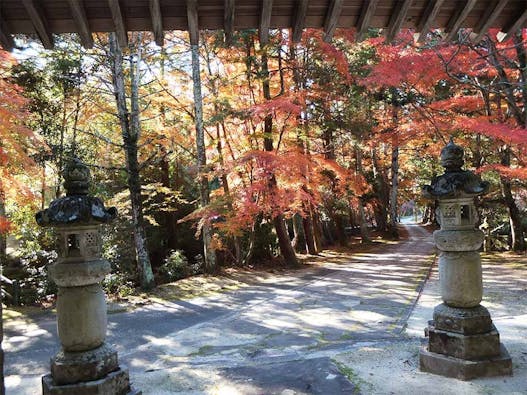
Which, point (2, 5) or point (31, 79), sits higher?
point (31, 79)

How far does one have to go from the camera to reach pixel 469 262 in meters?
4.38

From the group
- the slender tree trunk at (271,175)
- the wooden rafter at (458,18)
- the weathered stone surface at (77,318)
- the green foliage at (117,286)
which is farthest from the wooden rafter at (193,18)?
the slender tree trunk at (271,175)

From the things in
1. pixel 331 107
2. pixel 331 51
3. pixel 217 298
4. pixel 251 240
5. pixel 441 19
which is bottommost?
pixel 217 298

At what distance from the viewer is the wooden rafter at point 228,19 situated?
9.70 feet

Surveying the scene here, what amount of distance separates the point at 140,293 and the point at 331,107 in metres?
10.0

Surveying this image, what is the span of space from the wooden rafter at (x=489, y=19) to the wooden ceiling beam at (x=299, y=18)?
1.53 metres

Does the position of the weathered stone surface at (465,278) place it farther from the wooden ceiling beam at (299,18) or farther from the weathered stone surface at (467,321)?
the wooden ceiling beam at (299,18)

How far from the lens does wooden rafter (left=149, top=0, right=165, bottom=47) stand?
2.88m

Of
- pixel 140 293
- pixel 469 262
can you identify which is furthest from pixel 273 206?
pixel 469 262

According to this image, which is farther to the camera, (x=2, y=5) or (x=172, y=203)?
(x=172, y=203)

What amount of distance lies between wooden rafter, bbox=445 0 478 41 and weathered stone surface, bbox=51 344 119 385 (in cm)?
437

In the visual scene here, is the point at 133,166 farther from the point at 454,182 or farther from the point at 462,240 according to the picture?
the point at 462,240

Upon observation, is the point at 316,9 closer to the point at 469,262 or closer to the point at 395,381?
the point at 469,262

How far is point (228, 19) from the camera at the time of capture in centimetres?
308
